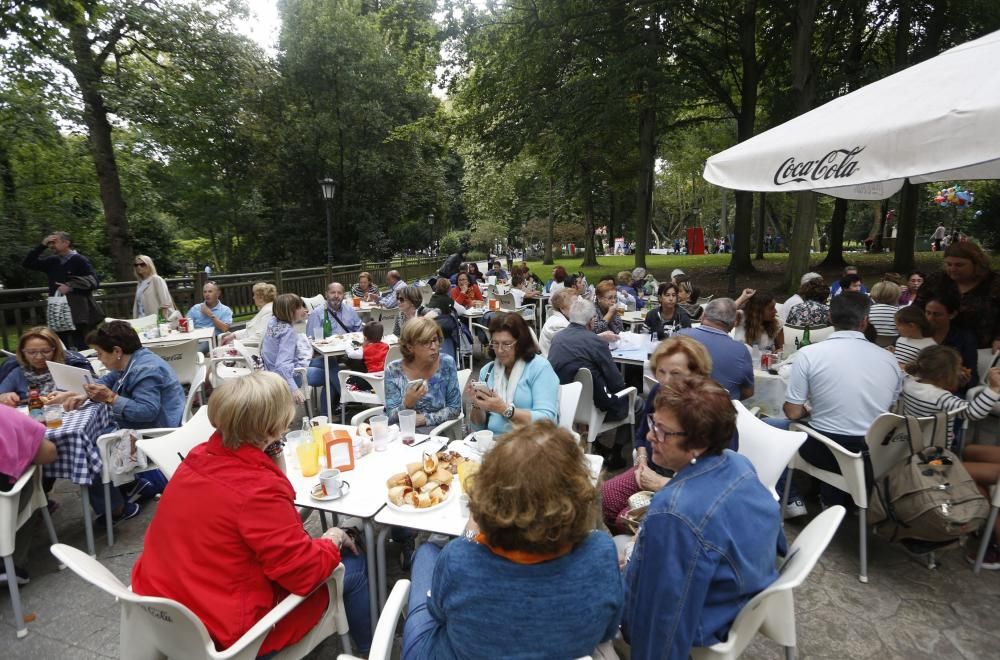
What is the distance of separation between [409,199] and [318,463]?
2196cm

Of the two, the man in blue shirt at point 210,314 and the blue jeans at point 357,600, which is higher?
the man in blue shirt at point 210,314

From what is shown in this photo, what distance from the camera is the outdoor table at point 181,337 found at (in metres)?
5.91

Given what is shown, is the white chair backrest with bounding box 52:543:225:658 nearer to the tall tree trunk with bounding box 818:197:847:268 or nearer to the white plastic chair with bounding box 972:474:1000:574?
the white plastic chair with bounding box 972:474:1000:574

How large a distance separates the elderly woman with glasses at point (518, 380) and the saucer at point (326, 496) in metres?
1.04

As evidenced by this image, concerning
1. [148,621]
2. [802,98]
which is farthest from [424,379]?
[802,98]

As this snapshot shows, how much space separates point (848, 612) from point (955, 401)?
148 centimetres

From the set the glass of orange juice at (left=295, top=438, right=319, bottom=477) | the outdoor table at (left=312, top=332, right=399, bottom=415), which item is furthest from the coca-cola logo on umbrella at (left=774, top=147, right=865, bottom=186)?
the outdoor table at (left=312, top=332, right=399, bottom=415)

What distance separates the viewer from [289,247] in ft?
74.9

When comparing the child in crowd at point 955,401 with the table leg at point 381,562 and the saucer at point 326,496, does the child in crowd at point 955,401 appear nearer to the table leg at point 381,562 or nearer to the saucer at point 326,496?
the table leg at point 381,562

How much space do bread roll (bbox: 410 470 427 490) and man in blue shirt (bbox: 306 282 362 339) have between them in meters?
4.58

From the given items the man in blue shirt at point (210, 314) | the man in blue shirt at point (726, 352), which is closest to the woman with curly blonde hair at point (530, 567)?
the man in blue shirt at point (726, 352)

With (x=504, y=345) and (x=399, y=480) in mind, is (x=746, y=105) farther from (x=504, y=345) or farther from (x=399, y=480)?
(x=399, y=480)

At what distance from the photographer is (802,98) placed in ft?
29.9

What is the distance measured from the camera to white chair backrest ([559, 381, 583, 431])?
340cm
